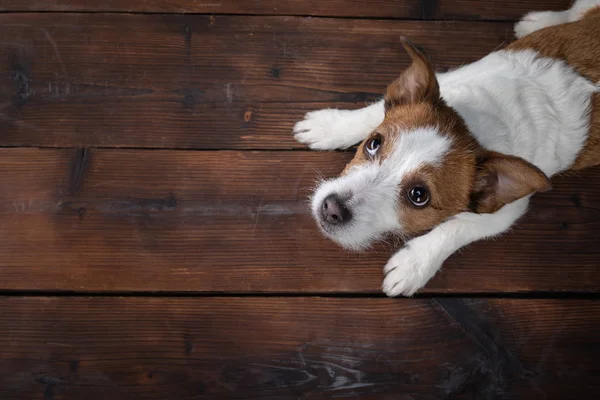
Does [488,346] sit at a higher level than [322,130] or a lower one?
lower

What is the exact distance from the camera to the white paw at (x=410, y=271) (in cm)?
195

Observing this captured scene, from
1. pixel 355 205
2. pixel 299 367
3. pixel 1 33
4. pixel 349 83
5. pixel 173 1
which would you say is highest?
pixel 173 1

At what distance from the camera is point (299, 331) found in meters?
1.98

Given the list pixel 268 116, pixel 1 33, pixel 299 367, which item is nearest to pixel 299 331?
pixel 299 367

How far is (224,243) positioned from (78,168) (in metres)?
0.71

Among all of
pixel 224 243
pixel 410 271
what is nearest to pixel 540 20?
pixel 410 271

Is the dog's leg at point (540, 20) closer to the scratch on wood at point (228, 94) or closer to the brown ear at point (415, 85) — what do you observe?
the brown ear at point (415, 85)

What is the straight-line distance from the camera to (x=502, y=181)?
1.44 m

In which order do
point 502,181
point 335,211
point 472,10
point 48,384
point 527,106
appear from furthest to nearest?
point 472,10
point 48,384
point 527,106
point 335,211
point 502,181

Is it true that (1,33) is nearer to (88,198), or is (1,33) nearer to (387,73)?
(88,198)

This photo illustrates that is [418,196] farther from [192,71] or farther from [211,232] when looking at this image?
[192,71]

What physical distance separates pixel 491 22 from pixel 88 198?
1981mm

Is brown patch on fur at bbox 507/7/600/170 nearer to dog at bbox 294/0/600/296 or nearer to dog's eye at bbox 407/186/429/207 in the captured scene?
dog at bbox 294/0/600/296

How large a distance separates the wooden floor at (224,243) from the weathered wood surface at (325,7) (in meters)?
0.01
